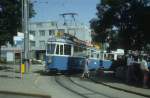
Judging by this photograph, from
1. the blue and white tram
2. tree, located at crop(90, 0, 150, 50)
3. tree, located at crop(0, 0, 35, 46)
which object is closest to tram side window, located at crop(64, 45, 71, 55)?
the blue and white tram

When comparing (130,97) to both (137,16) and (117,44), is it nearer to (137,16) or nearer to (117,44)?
(137,16)

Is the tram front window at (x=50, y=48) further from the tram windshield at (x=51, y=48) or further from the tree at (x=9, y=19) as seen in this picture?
the tree at (x=9, y=19)

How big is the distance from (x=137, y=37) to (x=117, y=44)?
5143 millimetres

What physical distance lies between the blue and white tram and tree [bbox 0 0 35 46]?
11421 millimetres

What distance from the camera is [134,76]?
27594 mm

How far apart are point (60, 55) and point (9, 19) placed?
43.9 ft

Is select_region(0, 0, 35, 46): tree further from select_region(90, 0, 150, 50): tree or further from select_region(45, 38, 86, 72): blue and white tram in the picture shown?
select_region(45, 38, 86, 72): blue and white tram

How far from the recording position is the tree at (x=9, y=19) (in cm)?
Result: 4624

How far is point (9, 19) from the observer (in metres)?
46.9

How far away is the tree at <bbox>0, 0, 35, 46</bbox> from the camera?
46.2 metres

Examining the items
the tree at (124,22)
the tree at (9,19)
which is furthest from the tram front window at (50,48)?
the tree at (9,19)

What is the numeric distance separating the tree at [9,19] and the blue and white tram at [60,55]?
1142cm

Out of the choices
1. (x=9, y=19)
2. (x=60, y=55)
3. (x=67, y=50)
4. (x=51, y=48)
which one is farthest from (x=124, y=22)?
(x=9, y=19)

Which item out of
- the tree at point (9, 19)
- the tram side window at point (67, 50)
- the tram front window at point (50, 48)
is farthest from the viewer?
the tree at point (9, 19)
